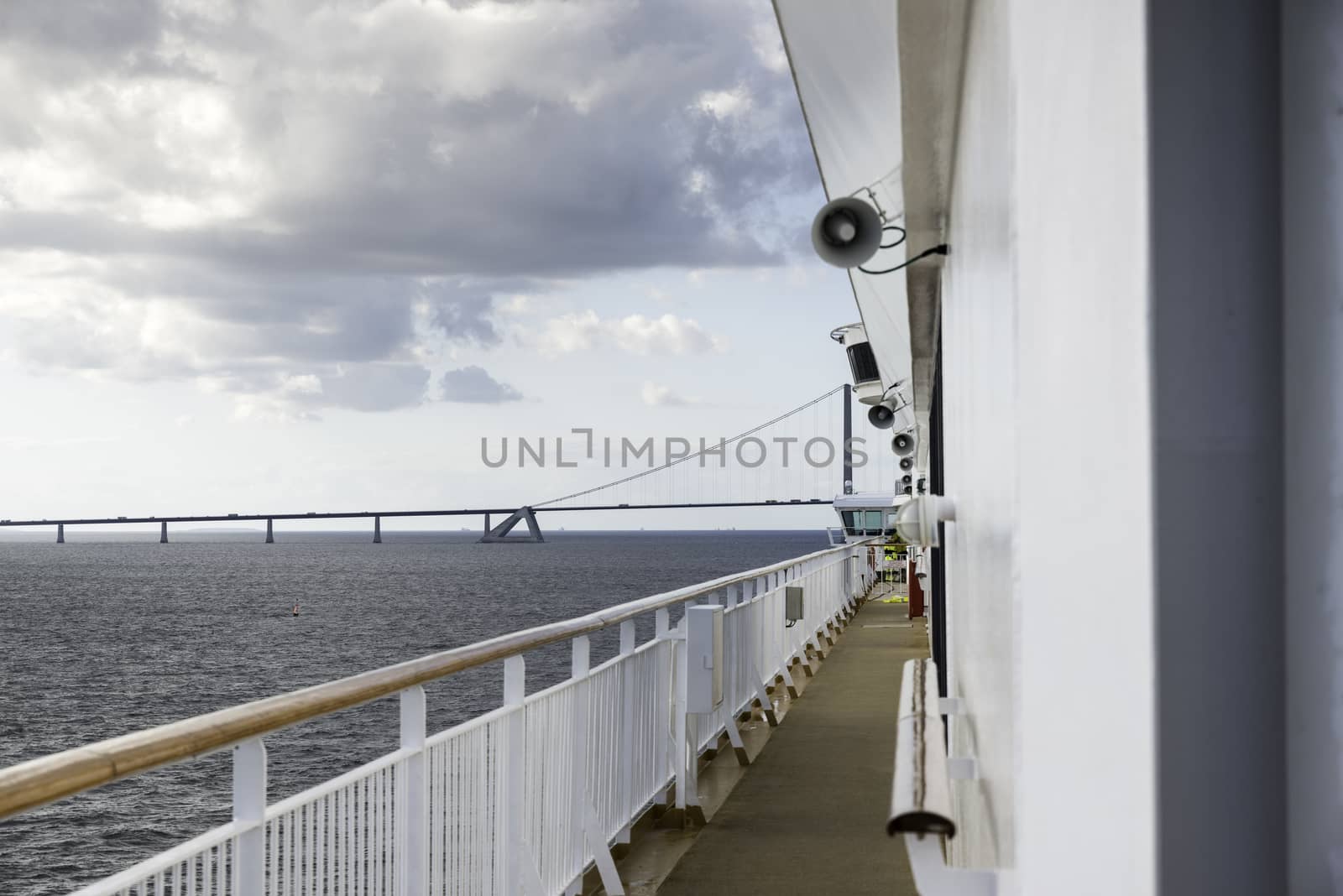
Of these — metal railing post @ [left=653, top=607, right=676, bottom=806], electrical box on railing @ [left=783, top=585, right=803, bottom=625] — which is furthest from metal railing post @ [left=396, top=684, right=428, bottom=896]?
electrical box on railing @ [left=783, top=585, right=803, bottom=625]

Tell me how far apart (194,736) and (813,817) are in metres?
3.16

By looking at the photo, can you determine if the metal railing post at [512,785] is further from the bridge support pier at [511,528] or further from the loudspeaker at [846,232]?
the bridge support pier at [511,528]

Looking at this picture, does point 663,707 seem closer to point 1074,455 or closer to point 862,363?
point 1074,455

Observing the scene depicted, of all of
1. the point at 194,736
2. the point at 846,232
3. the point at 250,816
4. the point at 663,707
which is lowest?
the point at 663,707

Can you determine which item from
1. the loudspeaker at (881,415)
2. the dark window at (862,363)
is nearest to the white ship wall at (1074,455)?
the loudspeaker at (881,415)

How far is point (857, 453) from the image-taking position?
53.3m

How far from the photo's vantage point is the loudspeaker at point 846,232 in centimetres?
276

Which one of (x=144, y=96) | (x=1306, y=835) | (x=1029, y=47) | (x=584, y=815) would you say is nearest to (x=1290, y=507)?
(x=1306, y=835)

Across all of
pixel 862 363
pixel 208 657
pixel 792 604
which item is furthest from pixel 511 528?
pixel 792 604

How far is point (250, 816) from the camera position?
1.62 meters

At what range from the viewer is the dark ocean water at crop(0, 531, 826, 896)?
16891 mm

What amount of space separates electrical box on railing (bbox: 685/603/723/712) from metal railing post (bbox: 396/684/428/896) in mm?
2152

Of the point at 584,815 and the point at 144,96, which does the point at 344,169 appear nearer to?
the point at 144,96

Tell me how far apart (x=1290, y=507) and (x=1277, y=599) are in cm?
4
